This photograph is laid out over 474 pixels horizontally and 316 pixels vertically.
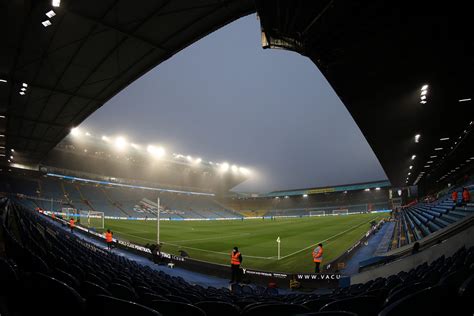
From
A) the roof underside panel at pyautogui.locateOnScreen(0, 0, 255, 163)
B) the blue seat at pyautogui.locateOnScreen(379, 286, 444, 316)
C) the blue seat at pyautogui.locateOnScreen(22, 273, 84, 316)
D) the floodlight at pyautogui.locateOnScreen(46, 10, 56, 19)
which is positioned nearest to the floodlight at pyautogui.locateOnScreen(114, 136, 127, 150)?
the roof underside panel at pyautogui.locateOnScreen(0, 0, 255, 163)

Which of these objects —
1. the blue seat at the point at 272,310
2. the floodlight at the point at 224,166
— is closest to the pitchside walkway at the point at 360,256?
the blue seat at the point at 272,310

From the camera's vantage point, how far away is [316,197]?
79.5 metres

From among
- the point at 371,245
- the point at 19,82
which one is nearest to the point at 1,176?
the point at 19,82

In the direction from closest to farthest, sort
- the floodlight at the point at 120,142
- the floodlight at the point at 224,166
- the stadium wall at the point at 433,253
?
the stadium wall at the point at 433,253 < the floodlight at the point at 120,142 < the floodlight at the point at 224,166

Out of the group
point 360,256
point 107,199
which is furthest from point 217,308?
point 107,199

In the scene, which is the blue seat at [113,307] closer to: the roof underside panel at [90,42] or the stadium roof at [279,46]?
the stadium roof at [279,46]

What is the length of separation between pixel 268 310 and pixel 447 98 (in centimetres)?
1288

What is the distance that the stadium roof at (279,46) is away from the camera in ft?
19.6

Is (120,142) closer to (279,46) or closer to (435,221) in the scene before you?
(435,221)

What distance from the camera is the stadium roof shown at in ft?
19.6

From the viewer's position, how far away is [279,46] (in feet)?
23.2

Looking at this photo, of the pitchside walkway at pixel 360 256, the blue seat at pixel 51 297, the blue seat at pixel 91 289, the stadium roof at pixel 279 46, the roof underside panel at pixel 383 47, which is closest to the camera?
the blue seat at pixel 51 297

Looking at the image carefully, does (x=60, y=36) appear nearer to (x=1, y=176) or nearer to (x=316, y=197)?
(x=1, y=176)

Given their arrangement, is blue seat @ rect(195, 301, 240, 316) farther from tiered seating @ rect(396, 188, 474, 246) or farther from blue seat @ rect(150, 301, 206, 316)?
tiered seating @ rect(396, 188, 474, 246)
